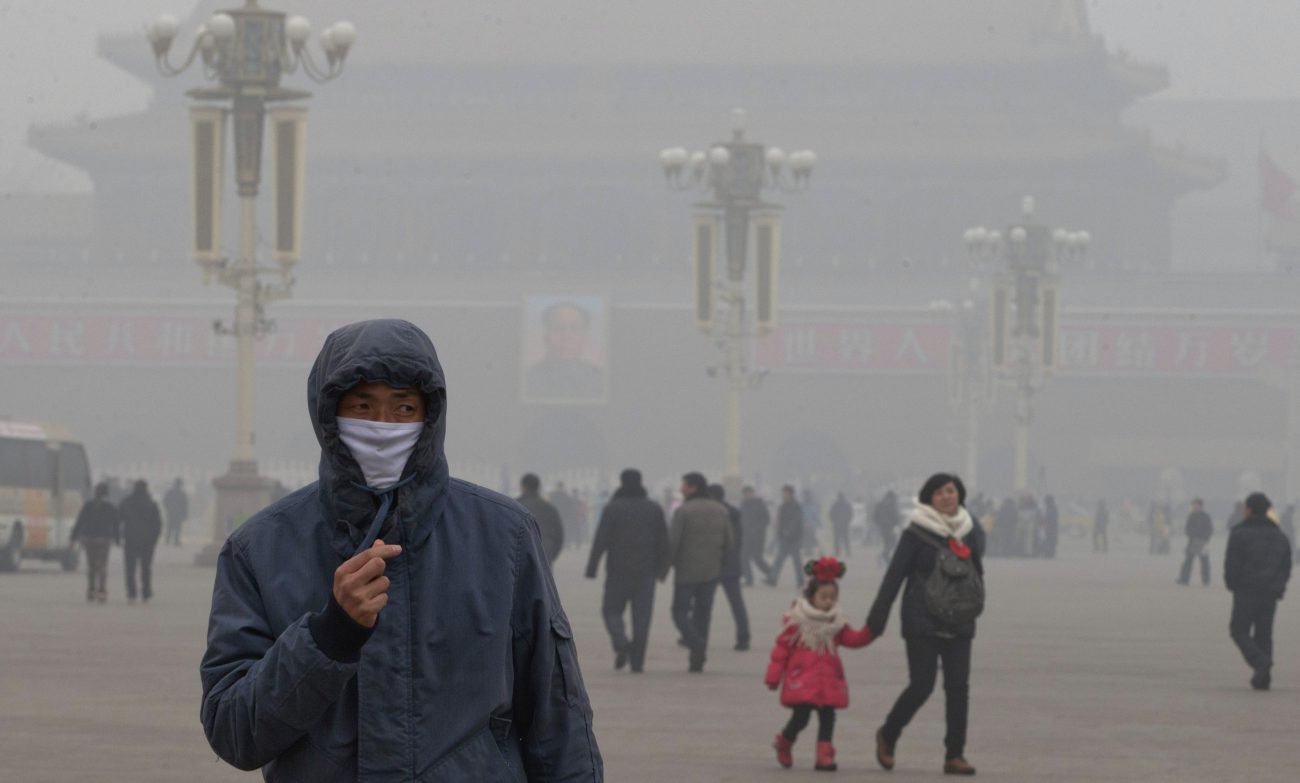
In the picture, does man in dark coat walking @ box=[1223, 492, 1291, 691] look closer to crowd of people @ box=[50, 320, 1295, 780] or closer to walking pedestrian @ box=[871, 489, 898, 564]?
crowd of people @ box=[50, 320, 1295, 780]

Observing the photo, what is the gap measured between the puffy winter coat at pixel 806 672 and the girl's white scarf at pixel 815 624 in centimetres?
1

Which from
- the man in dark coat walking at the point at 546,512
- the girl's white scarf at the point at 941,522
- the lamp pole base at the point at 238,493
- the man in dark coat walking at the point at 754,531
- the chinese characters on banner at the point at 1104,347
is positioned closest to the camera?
the girl's white scarf at the point at 941,522

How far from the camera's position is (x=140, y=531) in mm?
17766

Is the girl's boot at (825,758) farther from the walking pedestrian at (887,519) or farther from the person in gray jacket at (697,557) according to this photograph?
the walking pedestrian at (887,519)

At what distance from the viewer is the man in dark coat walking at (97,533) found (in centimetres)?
1773

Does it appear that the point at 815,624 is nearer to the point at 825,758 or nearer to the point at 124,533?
the point at 825,758

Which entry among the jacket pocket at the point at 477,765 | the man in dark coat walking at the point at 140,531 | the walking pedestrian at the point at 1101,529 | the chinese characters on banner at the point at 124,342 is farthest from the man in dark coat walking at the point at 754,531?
the chinese characters on banner at the point at 124,342

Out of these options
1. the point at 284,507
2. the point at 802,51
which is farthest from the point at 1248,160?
the point at 284,507

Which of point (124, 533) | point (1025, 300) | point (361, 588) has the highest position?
point (1025, 300)

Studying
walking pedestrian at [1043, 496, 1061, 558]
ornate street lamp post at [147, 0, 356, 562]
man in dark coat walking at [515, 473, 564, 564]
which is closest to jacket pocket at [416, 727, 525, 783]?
man in dark coat walking at [515, 473, 564, 564]

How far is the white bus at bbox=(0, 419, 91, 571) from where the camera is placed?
23.6 m

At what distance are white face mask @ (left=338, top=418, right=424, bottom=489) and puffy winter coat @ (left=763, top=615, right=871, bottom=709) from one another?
19.3 feet

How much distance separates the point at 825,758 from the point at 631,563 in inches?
162

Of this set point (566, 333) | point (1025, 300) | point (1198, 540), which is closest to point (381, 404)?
point (1198, 540)
